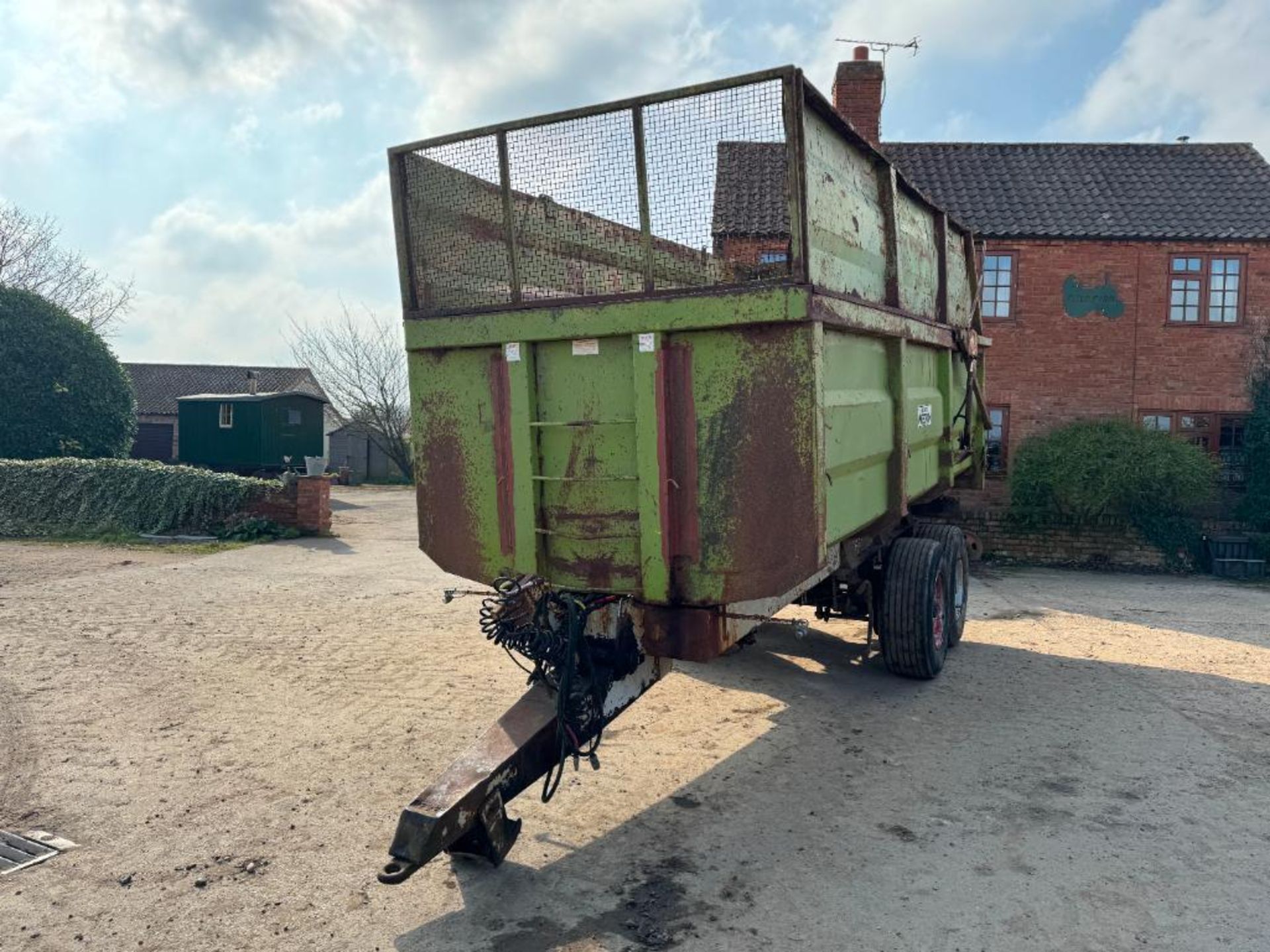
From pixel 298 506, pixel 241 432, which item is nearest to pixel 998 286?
pixel 298 506

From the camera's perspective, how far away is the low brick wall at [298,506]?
Answer: 14.2 m

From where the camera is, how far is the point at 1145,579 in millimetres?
13109

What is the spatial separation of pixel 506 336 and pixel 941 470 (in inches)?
170

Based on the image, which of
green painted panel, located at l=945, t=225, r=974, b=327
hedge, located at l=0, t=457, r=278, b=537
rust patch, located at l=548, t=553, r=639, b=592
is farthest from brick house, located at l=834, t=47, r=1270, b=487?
rust patch, located at l=548, t=553, r=639, b=592

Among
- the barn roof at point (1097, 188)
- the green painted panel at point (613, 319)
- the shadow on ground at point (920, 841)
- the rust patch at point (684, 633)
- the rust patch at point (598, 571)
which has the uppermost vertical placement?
the barn roof at point (1097, 188)

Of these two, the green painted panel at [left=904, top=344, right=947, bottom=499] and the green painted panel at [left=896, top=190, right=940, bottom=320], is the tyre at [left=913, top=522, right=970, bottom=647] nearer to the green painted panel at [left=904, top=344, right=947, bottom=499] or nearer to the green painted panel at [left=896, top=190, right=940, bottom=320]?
the green painted panel at [left=904, top=344, right=947, bottom=499]

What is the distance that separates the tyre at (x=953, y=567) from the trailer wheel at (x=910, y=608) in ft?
1.08

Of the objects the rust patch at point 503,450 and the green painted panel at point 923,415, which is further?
the green painted panel at point 923,415

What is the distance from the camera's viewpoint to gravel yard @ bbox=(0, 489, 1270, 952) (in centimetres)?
337

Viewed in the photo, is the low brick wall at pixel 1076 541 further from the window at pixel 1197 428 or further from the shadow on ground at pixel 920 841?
the shadow on ground at pixel 920 841

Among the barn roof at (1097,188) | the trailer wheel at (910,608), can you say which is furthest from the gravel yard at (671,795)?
the barn roof at (1097,188)

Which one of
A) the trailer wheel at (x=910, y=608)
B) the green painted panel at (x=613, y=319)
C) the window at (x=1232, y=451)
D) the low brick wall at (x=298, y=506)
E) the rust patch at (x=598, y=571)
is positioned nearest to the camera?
the green painted panel at (x=613, y=319)

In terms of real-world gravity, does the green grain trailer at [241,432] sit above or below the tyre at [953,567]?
above

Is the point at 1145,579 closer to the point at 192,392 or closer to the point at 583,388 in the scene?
the point at 583,388
